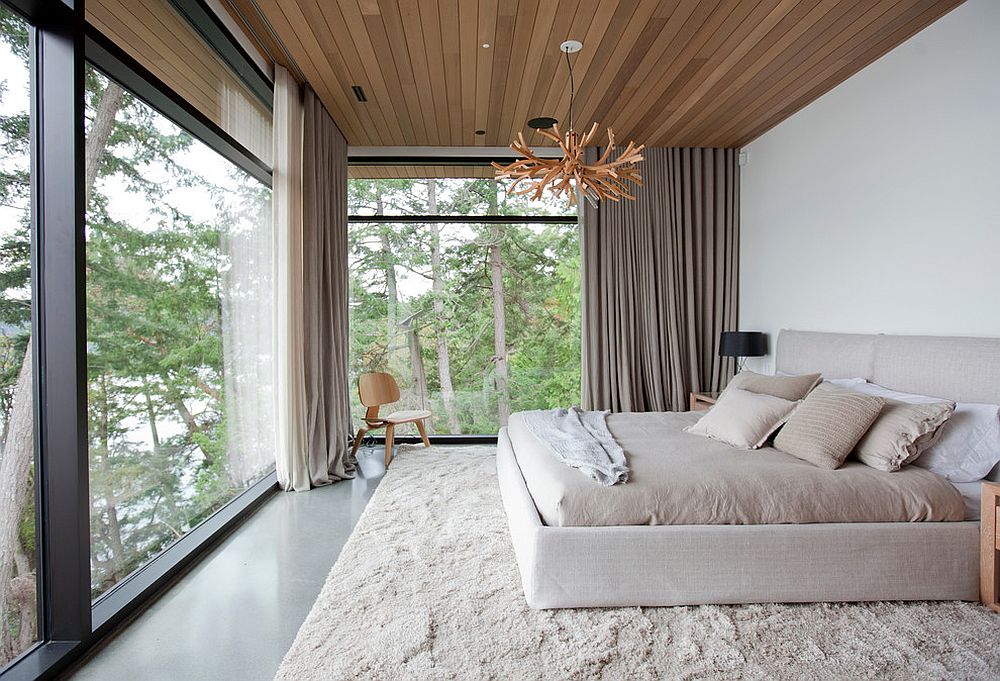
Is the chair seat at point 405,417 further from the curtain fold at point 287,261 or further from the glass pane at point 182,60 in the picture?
the glass pane at point 182,60

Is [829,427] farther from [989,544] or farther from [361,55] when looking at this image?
[361,55]

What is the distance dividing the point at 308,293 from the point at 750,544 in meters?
3.13

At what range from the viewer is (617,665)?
1912 millimetres

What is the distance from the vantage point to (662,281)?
5.17m

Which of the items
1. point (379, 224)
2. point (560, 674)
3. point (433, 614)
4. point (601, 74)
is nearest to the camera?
point (560, 674)

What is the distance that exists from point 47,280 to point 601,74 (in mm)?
3083

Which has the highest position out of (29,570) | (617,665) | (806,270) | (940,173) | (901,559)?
(940,173)

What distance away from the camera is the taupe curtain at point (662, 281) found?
5121 mm

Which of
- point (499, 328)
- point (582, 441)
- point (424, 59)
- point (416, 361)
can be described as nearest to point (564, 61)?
point (424, 59)

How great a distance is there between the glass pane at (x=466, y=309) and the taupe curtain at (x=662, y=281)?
1.00 m

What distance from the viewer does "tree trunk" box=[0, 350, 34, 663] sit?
5.83 ft

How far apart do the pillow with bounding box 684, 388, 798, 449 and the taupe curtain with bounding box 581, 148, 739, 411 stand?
1.72m

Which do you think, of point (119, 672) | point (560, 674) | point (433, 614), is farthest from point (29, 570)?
point (560, 674)

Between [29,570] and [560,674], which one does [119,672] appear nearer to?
[29,570]
